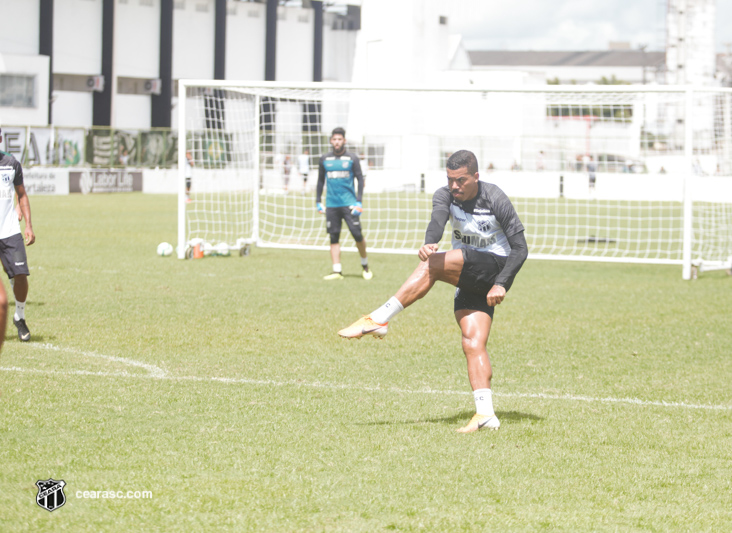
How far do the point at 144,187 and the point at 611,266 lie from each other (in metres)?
30.8

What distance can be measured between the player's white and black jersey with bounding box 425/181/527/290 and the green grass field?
1.22 m

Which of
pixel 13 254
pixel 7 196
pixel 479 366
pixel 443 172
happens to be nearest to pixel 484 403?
pixel 479 366

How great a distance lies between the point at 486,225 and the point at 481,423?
53.6 inches

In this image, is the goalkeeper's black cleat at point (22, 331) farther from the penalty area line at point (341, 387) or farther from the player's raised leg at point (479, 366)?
the player's raised leg at point (479, 366)

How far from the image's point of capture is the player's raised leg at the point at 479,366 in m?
6.44

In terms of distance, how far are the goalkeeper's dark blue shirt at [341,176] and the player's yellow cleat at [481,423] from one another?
9233 mm

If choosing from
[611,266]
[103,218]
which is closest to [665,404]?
[611,266]

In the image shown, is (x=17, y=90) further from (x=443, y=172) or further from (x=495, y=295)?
(x=495, y=295)

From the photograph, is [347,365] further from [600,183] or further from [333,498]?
[600,183]

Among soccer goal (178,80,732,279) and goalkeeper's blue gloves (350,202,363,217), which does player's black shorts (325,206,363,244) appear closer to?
goalkeeper's blue gloves (350,202,363,217)

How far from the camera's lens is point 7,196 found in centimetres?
920

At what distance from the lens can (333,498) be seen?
491 cm

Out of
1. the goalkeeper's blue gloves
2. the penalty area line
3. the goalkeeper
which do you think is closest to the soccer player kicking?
the penalty area line

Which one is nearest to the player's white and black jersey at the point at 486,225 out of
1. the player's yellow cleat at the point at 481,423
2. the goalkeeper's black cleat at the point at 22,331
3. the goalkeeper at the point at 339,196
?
the player's yellow cleat at the point at 481,423
